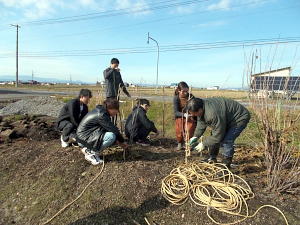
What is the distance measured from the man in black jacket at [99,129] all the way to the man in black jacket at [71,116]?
761 mm

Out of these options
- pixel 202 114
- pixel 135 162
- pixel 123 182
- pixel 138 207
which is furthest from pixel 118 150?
pixel 202 114

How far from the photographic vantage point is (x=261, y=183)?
9.79 feet

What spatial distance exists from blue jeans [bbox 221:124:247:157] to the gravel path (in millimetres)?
7390

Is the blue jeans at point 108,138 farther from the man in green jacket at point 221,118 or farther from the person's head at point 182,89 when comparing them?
the person's head at point 182,89

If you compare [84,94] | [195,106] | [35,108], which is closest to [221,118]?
[195,106]

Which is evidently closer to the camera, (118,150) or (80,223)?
(80,223)

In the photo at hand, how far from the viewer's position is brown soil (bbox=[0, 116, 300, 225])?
2508 mm

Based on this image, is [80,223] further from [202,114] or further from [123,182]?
[202,114]

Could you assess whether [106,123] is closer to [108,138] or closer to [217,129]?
[108,138]

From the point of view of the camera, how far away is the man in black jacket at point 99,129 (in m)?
3.26

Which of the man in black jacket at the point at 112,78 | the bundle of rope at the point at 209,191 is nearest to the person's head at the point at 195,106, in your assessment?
the bundle of rope at the point at 209,191

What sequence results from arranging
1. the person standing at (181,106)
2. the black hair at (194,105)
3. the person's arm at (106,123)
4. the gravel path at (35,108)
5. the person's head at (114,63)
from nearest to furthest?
the black hair at (194,105) < the person's arm at (106,123) < the person standing at (181,106) < the person's head at (114,63) < the gravel path at (35,108)

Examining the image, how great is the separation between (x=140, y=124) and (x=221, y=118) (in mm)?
1902

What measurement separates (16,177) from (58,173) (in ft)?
2.28
